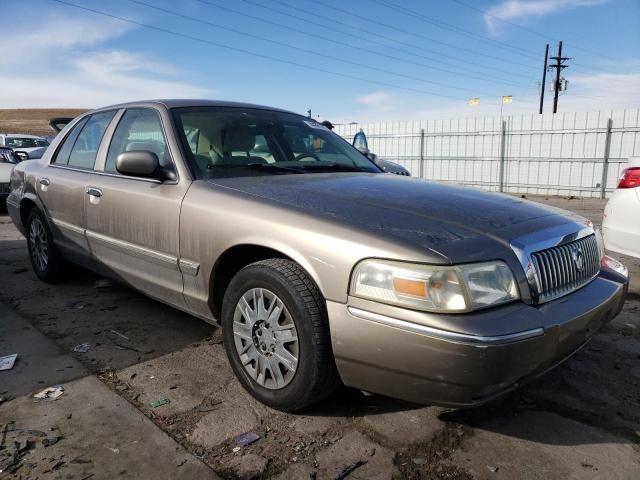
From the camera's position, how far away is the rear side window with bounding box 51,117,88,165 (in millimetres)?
4316

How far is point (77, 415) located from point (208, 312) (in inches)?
32.1

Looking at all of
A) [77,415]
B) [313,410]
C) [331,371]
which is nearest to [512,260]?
[331,371]

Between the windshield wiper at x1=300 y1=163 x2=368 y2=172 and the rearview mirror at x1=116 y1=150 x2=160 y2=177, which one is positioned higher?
the rearview mirror at x1=116 y1=150 x2=160 y2=177

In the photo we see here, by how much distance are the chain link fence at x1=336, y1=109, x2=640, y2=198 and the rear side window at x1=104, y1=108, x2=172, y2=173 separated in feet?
46.3

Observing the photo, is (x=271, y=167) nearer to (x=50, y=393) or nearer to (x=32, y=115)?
(x=50, y=393)

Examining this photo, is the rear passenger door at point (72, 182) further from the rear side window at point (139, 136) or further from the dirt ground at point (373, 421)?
the dirt ground at point (373, 421)

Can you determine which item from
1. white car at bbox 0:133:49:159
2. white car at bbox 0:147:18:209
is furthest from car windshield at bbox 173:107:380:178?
white car at bbox 0:133:49:159

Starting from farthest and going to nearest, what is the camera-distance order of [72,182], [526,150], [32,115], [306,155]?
[32,115]
[526,150]
[72,182]
[306,155]

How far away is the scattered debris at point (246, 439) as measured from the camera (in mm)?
2285

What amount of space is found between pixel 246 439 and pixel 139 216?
158 cm

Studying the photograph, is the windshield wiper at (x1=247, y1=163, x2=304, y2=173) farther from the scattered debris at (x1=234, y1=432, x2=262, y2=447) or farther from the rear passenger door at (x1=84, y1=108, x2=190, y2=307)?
the scattered debris at (x1=234, y1=432, x2=262, y2=447)

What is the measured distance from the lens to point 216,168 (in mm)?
3033

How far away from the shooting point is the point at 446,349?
191 centimetres

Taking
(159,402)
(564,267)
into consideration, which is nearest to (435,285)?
(564,267)
